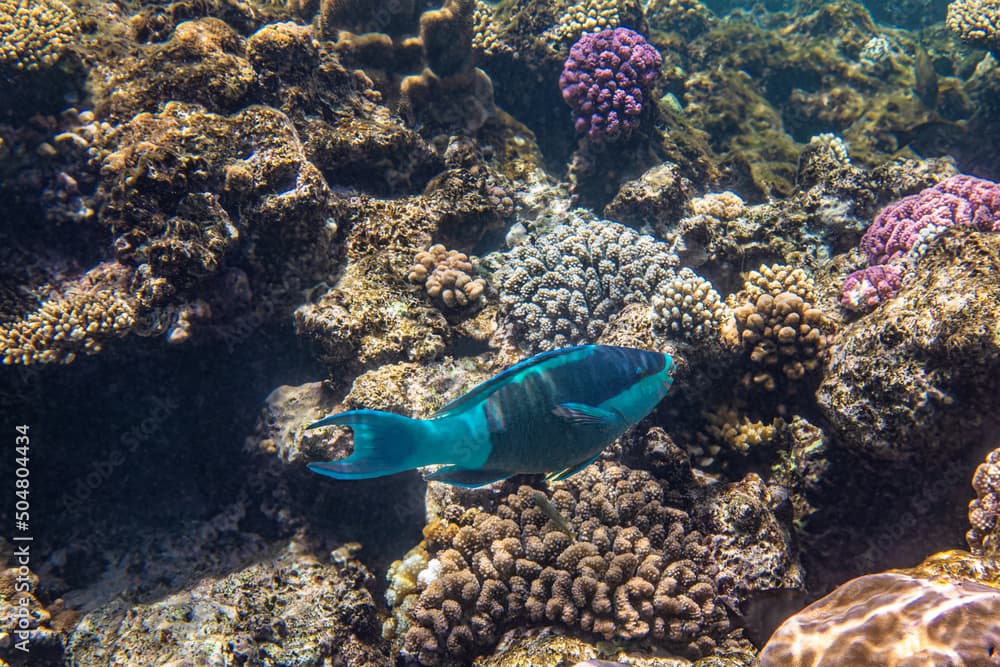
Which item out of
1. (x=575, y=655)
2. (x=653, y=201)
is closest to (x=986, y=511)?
(x=575, y=655)

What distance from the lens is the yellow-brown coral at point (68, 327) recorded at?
4.23 metres

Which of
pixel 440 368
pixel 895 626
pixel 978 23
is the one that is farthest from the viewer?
pixel 978 23

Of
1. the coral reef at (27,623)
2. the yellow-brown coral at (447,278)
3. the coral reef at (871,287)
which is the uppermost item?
the coral reef at (871,287)

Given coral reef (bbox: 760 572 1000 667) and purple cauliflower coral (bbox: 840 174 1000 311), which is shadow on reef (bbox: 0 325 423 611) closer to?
coral reef (bbox: 760 572 1000 667)

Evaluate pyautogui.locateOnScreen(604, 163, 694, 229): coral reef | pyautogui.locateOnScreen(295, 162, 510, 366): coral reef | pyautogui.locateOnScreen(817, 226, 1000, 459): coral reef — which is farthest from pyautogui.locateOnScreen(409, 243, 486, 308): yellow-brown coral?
pyautogui.locateOnScreen(817, 226, 1000, 459): coral reef

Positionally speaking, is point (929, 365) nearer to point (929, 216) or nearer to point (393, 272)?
point (929, 216)

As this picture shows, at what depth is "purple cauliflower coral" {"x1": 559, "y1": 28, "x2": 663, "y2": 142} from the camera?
22.0 feet

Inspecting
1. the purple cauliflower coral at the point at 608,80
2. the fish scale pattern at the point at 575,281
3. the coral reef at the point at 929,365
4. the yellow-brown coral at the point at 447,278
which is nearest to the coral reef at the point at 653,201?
the fish scale pattern at the point at 575,281

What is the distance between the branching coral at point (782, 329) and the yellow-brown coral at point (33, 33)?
6.86m

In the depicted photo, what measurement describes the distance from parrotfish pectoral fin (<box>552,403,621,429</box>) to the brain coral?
153 centimetres

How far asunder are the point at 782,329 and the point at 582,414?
9.11 ft

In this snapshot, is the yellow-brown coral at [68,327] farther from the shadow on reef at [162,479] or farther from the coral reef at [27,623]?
the coral reef at [27,623]

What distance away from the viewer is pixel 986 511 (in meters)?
2.98

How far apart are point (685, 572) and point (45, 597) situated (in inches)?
204
